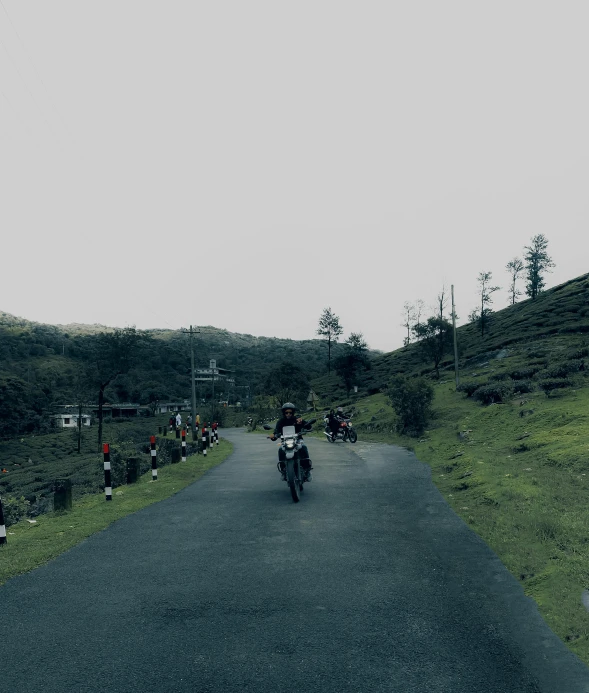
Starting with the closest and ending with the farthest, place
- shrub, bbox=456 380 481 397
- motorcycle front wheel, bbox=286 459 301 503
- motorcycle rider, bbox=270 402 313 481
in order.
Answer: motorcycle front wheel, bbox=286 459 301 503
motorcycle rider, bbox=270 402 313 481
shrub, bbox=456 380 481 397

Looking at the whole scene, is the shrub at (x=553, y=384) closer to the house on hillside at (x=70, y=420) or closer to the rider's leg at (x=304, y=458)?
the rider's leg at (x=304, y=458)

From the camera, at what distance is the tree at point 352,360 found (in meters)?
58.6

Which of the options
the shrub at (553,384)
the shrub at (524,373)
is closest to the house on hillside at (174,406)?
the shrub at (524,373)

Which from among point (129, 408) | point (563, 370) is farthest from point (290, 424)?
point (129, 408)

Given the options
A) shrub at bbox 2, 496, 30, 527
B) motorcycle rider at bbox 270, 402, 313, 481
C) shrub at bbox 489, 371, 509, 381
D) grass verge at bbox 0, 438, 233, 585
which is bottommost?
shrub at bbox 2, 496, 30, 527

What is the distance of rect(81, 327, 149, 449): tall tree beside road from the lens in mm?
50031

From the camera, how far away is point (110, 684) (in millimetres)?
3510

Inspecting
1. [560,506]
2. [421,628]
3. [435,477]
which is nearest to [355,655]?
[421,628]

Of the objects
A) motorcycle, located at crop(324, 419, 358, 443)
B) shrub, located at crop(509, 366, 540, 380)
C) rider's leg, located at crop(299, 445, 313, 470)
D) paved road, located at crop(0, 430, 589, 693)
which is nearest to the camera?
paved road, located at crop(0, 430, 589, 693)

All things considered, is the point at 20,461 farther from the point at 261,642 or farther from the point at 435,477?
the point at 261,642

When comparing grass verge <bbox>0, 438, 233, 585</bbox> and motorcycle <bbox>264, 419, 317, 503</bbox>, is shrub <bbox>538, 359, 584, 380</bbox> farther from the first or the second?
grass verge <bbox>0, 438, 233, 585</bbox>

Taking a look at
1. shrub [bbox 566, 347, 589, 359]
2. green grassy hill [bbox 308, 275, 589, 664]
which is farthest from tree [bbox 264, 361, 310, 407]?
shrub [bbox 566, 347, 589, 359]

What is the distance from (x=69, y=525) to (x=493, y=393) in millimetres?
22298

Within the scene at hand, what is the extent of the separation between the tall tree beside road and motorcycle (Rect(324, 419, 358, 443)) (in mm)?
30271
